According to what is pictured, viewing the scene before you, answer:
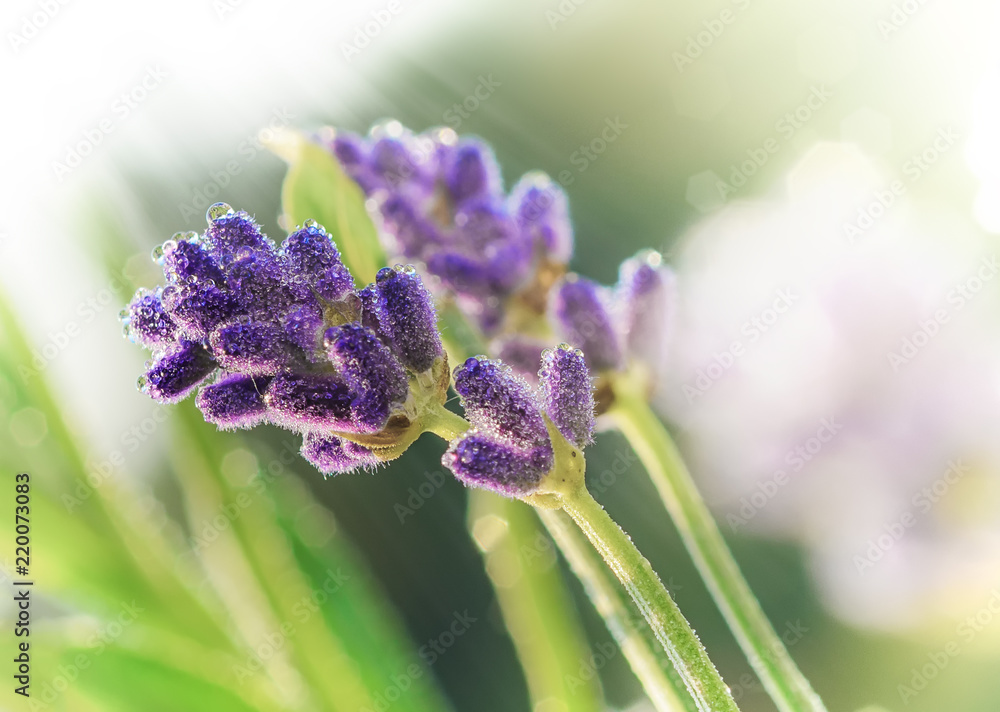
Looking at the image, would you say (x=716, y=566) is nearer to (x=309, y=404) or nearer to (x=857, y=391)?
(x=309, y=404)

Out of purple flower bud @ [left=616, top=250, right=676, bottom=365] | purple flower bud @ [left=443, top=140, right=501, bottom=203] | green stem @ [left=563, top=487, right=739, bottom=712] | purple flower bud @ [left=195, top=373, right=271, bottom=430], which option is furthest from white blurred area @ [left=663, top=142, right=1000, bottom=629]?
purple flower bud @ [left=195, top=373, right=271, bottom=430]

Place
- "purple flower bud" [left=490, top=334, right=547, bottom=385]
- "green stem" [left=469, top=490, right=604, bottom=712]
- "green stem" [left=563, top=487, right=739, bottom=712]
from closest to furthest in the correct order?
"green stem" [left=563, top=487, right=739, bottom=712], "purple flower bud" [left=490, top=334, right=547, bottom=385], "green stem" [left=469, top=490, right=604, bottom=712]

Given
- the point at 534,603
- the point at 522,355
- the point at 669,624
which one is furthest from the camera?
the point at 534,603

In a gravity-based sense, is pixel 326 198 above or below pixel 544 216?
below

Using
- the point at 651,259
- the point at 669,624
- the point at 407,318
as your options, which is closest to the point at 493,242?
the point at 651,259

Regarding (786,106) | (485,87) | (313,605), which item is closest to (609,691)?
(313,605)

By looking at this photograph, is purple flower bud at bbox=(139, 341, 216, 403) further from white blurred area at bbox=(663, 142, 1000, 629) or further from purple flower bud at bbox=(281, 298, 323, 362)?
white blurred area at bbox=(663, 142, 1000, 629)

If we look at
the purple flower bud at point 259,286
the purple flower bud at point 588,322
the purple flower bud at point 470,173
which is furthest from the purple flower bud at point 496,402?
the purple flower bud at point 470,173
